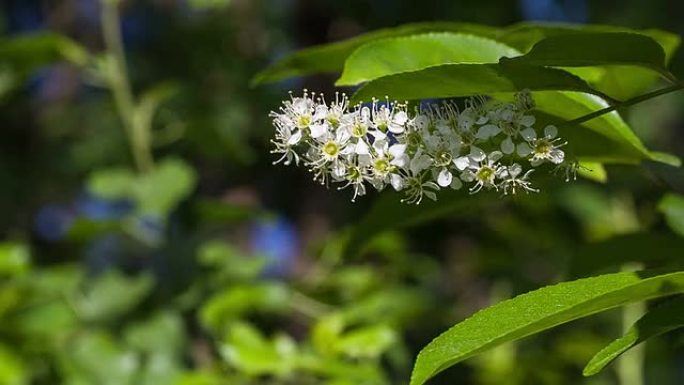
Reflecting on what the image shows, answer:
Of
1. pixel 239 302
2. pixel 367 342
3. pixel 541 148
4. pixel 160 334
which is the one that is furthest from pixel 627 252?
pixel 160 334

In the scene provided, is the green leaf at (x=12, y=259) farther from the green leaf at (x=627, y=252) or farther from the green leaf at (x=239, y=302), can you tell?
the green leaf at (x=627, y=252)

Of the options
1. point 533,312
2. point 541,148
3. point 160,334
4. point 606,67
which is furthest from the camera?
point 160,334

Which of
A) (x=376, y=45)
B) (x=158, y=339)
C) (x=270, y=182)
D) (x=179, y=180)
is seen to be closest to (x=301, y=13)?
(x=270, y=182)

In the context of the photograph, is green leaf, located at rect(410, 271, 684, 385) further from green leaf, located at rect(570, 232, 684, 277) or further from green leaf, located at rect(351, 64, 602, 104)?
green leaf, located at rect(570, 232, 684, 277)

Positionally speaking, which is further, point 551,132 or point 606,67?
point 606,67

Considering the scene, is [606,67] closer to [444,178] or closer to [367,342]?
[444,178]

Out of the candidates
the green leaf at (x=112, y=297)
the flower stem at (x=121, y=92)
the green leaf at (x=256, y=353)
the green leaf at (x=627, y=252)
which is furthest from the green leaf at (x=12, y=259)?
the green leaf at (x=627, y=252)

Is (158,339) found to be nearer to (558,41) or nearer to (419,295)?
(419,295)
